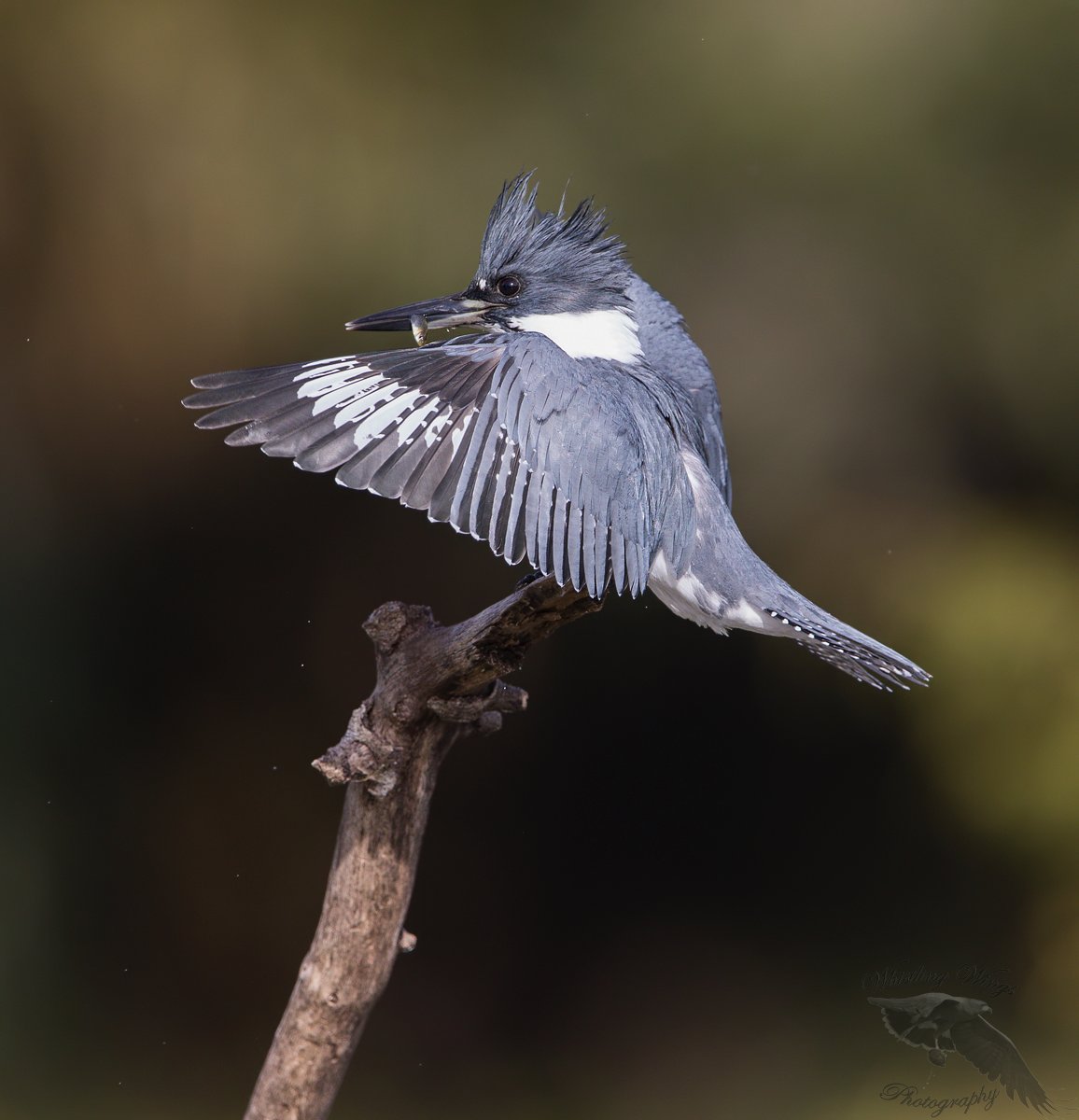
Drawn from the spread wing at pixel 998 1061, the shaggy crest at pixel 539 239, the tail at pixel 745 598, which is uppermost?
the shaggy crest at pixel 539 239

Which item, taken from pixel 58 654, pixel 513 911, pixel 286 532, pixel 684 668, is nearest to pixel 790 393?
pixel 684 668

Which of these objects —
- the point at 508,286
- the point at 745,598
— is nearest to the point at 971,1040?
the point at 745,598

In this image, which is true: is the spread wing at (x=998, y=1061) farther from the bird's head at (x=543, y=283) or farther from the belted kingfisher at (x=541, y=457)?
the bird's head at (x=543, y=283)

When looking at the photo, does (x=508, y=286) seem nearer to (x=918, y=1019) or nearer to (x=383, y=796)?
(x=383, y=796)

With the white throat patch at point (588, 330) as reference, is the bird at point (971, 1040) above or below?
below

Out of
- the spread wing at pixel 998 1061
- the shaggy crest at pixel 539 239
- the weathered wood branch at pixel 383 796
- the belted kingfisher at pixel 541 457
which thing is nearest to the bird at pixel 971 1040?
the spread wing at pixel 998 1061

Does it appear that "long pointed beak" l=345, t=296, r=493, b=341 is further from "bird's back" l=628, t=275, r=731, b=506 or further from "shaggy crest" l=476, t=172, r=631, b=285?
"bird's back" l=628, t=275, r=731, b=506

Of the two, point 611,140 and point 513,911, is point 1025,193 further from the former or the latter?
point 513,911
